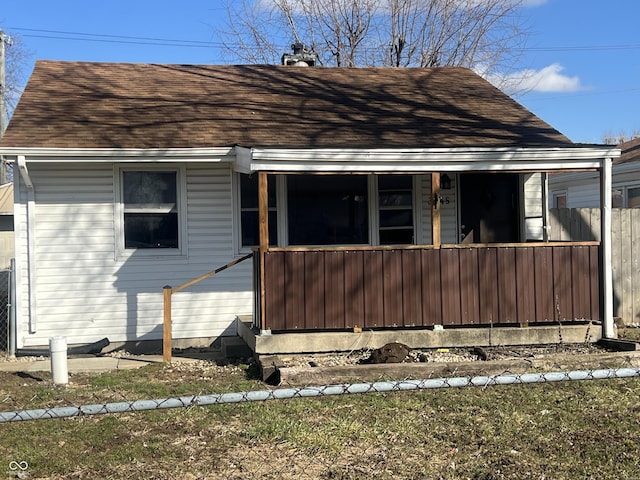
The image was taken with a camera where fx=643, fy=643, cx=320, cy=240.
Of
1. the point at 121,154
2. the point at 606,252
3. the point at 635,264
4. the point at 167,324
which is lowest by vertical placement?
the point at 167,324

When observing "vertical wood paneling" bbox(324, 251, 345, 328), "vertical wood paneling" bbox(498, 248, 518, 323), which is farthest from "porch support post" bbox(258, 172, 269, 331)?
"vertical wood paneling" bbox(498, 248, 518, 323)

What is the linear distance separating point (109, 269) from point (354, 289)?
3.69 meters

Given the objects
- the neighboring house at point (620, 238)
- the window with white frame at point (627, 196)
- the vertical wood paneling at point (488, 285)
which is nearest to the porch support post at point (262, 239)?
the vertical wood paneling at point (488, 285)

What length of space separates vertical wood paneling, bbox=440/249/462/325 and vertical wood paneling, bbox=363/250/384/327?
79 centimetres

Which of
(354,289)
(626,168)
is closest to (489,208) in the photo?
(354,289)

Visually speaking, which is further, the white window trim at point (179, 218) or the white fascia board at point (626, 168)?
the white fascia board at point (626, 168)

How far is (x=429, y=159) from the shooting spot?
795 centimetres

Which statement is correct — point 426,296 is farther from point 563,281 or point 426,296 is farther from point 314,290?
point 563,281

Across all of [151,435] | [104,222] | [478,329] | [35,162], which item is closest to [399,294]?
[478,329]

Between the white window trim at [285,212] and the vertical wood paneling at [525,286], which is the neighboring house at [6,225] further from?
the vertical wood paneling at [525,286]

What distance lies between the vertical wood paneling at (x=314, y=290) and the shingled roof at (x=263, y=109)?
1.38m

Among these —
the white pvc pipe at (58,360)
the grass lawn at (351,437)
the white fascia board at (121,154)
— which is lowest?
the grass lawn at (351,437)

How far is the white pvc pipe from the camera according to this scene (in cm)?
693

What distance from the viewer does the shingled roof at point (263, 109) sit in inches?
358
